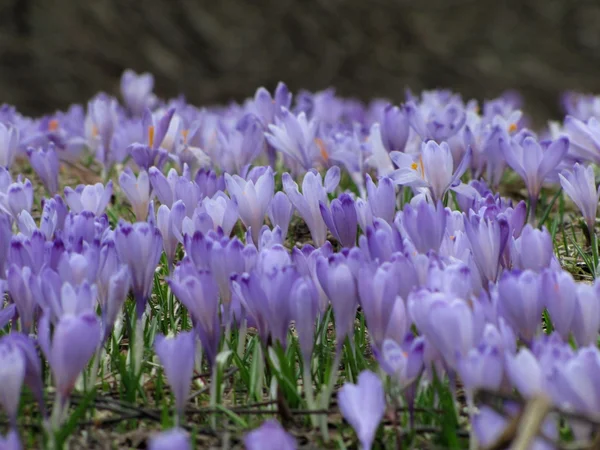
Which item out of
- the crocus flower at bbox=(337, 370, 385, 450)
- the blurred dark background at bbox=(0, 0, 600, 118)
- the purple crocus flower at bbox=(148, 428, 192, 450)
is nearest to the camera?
the purple crocus flower at bbox=(148, 428, 192, 450)

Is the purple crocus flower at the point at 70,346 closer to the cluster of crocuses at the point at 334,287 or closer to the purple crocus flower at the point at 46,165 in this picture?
the cluster of crocuses at the point at 334,287

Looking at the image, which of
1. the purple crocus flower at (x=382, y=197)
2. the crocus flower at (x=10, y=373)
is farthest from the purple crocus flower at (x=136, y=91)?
the crocus flower at (x=10, y=373)

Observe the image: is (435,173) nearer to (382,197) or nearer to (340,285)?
(382,197)

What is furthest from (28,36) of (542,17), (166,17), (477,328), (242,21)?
(477,328)

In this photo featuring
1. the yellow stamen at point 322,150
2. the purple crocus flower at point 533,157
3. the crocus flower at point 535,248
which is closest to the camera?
the crocus flower at point 535,248

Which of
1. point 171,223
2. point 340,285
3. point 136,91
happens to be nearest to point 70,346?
point 340,285

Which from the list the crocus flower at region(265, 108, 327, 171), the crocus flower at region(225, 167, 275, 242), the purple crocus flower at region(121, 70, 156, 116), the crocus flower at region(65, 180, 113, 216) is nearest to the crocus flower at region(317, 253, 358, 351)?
the crocus flower at region(225, 167, 275, 242)

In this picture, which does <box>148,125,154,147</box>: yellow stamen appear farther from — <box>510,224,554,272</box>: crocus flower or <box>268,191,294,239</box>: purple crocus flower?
<box>510,224,554,272</box>: crocus flower
